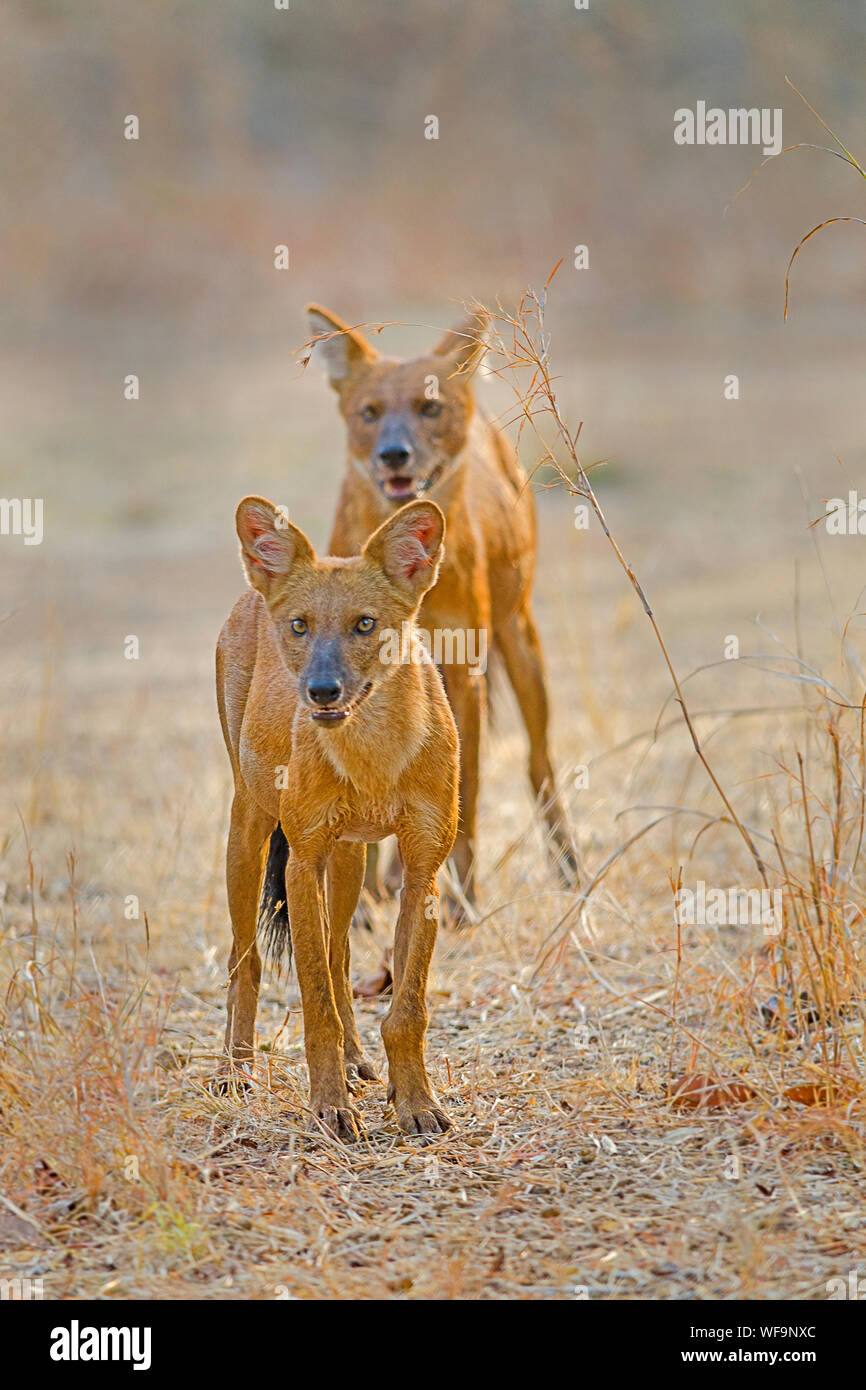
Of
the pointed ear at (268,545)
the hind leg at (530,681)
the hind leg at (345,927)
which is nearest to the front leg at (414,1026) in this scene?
the hind leg at (345,927)

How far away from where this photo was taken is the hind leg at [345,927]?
471 cm

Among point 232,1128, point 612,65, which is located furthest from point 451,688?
point 612,65

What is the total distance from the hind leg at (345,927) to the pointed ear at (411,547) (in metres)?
0.80

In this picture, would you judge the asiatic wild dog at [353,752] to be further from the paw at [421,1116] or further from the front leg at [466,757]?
the front leg at [466,757]

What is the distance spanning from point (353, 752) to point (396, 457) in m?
2.71

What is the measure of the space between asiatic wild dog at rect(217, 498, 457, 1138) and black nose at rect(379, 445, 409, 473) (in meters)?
2.23

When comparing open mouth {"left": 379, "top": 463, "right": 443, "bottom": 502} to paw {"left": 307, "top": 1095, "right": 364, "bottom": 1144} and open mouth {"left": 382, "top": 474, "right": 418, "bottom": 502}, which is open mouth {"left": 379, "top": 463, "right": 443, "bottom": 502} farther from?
paw {"left": 307, "top": 1095, "right": 364, "bottom": 1144}

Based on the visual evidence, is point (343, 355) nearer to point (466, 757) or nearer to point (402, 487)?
point (402, 487)

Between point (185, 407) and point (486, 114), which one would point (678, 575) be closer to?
point (185, 407)

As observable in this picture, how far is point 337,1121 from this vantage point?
4184mm

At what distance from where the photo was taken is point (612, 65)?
38.9 meters

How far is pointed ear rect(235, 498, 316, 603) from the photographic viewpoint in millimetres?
4371

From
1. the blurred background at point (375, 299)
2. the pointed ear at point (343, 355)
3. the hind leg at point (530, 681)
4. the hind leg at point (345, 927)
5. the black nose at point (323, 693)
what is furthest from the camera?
the blurred background at point (375, 299)
